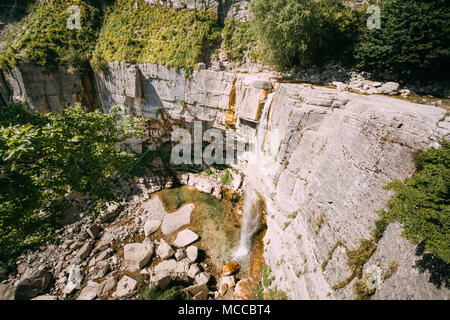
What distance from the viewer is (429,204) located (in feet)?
13.1

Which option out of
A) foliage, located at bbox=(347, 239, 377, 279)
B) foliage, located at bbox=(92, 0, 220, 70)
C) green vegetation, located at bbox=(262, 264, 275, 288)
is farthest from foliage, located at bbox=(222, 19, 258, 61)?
green vegetation, located at bbox=(262, 264, 275, 288)

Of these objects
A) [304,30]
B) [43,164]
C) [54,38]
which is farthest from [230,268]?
[54,38]

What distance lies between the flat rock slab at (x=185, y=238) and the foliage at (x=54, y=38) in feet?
59.0

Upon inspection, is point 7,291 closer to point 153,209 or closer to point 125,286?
point 125,286

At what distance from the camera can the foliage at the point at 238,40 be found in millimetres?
15273

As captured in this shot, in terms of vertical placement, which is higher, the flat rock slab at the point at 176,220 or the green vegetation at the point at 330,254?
the green vegetation at the point at 330,254

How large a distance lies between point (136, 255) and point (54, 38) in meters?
21.0

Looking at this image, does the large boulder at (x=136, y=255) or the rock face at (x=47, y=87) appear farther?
the rock face at (x=47, y=87)

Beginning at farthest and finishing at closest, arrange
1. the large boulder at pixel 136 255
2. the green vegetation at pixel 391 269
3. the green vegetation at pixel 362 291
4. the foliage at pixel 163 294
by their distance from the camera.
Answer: the large boulder at pixel 136 255 → the foliage at pixel 163 294 → the green vegetation at pixel 362 291 → the green vegetation at pixel 391 269

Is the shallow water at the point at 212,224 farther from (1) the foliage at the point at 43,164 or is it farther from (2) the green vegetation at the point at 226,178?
(1) the foliage at the point at 43,164

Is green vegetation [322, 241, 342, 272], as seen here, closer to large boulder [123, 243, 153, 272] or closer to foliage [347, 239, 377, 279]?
foliage [347, 239, 377, 279]

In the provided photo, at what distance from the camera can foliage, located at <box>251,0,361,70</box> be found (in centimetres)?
1081

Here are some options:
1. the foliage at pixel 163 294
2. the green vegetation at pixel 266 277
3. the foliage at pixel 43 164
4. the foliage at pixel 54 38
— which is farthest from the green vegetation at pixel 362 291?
the foliage at pixel 54 38

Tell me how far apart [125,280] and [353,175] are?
1207cm
